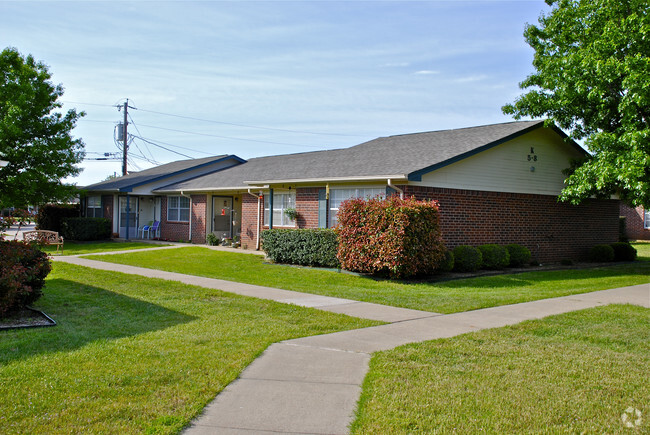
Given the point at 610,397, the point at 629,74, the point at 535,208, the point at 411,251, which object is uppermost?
the point at 629,74

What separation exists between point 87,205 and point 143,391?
92.4 ft

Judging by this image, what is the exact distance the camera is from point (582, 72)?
15.1 m

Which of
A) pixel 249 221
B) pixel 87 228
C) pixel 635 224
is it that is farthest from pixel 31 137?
pixel 635 224

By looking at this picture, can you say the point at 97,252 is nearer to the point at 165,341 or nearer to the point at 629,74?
the point at 165,341

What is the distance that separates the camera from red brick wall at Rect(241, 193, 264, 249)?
21.7m

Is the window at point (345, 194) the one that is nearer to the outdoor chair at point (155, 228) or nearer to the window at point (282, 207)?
the window at point (282, 207)

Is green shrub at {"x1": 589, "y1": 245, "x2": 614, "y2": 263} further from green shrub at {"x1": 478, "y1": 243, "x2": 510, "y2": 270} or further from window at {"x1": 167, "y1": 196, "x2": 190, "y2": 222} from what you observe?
window at {"x1": 167, "y1": 196, "x2": 190, "y2": 222}

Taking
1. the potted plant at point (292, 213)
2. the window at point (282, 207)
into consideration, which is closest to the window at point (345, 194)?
the potted plant at point (292, 213)

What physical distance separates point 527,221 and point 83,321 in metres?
14.8

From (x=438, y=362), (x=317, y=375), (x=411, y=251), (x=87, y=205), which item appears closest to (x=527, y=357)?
(x=438, y=362)

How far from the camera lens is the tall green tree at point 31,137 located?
22.8 meters

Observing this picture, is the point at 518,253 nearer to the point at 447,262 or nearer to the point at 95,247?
the point at 447,262

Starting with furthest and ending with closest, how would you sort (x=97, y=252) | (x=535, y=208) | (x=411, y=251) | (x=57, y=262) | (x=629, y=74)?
(x=97, y=252), (x=535, y=208), (x=57, y=262), (x=629, y=74), (x=411, y=251)

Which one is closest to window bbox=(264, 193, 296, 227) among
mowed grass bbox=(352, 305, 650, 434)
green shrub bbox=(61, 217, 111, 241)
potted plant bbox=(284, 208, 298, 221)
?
potted plant bbox=(284, 208, 298, 221)
